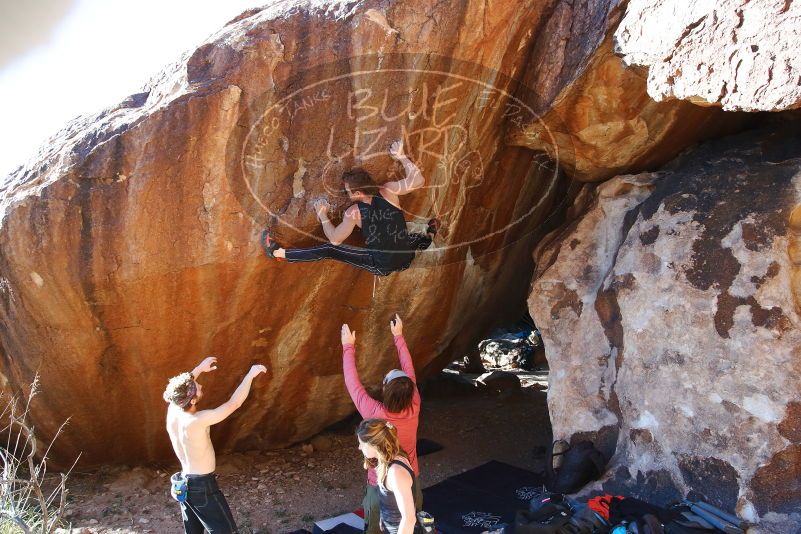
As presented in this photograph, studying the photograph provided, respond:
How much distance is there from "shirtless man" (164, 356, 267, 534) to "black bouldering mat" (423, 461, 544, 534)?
1.40 metres

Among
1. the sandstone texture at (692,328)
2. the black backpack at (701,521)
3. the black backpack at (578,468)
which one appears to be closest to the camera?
the black backpack at (701,521)

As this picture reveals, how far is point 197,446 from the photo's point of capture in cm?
365

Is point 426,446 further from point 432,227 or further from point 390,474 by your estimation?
point 390,474

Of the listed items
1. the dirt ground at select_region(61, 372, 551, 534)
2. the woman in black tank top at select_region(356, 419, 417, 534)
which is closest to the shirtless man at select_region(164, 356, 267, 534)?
the woman in black tank top at select_region(356, 419, 417, 534)

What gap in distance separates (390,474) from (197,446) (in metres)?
1.07

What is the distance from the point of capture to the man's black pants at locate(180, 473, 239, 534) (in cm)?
370

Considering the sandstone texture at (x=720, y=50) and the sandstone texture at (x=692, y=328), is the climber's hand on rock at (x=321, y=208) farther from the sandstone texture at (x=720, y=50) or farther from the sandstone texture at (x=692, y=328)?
the sandstone texture at (x=720, y=50)

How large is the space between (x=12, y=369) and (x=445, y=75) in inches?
138

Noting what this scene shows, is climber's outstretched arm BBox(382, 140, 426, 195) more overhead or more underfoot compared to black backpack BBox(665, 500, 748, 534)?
more overhead

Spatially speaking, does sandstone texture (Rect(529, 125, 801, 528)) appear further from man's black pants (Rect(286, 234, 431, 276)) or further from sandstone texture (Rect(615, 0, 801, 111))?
man's black pants (Rect(286, 234, 431, 276))

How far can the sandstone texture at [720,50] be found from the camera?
128 inches

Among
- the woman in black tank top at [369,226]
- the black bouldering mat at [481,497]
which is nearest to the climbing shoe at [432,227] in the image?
the woman in black tank top at [369,226]

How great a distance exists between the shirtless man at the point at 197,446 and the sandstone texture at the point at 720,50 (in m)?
2.74

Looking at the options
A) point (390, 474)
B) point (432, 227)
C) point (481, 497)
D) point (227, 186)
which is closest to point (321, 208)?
point (227, 186)
